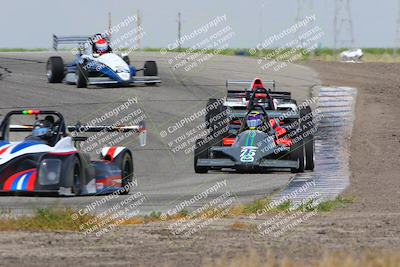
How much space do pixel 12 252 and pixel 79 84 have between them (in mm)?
24129

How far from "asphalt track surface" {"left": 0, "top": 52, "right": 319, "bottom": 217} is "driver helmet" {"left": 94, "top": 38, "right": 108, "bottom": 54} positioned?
51.7 inches

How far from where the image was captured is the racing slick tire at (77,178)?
666 inches

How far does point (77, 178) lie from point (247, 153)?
4728 mm

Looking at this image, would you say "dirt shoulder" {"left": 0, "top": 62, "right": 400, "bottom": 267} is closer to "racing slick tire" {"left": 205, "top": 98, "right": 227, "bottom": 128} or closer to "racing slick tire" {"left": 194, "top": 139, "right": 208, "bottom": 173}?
"racing slick tire" {"left": 194, "top": 139, "right": 208, "bottom": 173}

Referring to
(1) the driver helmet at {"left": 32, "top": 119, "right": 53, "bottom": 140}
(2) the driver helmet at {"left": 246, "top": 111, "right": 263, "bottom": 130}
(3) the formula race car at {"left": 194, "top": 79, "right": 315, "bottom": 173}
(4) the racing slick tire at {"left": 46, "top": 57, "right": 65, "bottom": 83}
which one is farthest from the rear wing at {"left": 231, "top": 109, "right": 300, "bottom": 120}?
(4) the racing slick tire at {"left": 46, "top": 57, "right": 65, "bottom": 83}

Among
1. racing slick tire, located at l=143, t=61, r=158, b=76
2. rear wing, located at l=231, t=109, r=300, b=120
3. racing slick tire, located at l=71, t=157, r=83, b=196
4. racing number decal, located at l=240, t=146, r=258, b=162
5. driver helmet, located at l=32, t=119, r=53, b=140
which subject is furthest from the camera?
racing slick tire, located at l=143, t=61, r=158, b=76

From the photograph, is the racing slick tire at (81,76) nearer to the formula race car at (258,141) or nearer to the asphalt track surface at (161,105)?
the asphalt track surface at (161,105)

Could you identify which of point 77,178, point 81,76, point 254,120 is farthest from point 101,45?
point 77,178

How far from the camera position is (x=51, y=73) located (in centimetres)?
3622

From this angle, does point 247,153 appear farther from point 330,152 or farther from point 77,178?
point 330,152

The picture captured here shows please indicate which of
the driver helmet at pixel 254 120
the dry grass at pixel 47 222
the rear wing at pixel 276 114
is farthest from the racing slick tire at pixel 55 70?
the dry grass at pixel 47 222

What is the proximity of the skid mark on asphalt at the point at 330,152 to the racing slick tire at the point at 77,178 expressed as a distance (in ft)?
9.97

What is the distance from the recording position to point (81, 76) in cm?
3450

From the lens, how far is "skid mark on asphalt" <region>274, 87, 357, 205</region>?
18.8 meters
